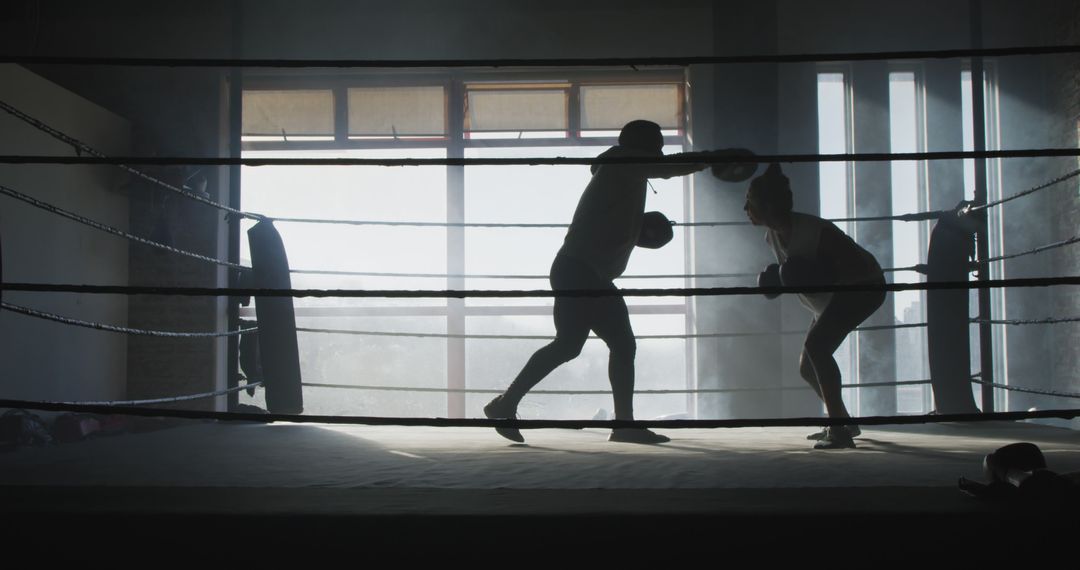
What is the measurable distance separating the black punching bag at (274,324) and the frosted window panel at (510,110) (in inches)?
158

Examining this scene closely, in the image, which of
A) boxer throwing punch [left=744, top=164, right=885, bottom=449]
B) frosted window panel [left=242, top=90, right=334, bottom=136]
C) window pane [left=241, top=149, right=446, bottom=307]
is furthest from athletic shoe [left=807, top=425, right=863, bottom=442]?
frosted window panel [left=242, top=90, right=334, bottom=136]

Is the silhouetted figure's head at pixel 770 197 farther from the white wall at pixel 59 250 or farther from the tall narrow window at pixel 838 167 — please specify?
the white wall at pixel 59 250

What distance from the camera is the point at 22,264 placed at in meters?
5.01

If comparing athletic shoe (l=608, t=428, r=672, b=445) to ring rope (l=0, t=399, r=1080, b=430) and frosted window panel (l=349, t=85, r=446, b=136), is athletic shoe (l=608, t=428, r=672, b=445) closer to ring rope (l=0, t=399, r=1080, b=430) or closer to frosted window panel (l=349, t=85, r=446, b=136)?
ring rope (l=0, t=399, r=1080, b=430)

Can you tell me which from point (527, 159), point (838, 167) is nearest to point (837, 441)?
point (527, 159)

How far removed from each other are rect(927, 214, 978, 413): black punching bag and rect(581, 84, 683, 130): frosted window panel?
12.2ft

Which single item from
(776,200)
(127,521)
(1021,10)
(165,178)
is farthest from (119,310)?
(1021,10)

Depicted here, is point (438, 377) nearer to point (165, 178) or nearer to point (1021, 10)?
point (165, 178)

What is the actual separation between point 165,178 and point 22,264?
1.21 m

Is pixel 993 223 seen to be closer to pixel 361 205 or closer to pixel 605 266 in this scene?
pixel 605 266

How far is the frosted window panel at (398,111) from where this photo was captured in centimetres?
673

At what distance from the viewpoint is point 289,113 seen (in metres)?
6.74

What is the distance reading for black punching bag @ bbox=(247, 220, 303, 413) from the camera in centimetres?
289

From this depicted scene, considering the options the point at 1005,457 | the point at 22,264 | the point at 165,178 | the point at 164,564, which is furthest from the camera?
the point at 165,178
